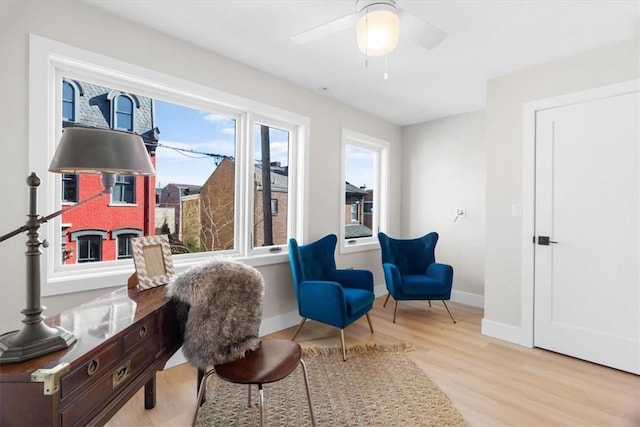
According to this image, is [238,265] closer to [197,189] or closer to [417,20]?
[197,189]

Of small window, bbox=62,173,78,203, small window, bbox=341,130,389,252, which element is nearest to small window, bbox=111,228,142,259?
small window, bbox=62,173,78,203

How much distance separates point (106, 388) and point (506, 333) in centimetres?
314

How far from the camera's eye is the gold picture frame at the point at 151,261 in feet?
5.66

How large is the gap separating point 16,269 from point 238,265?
1.27m

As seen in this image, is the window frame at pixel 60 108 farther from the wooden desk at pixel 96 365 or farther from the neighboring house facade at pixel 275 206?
the wooden desk at pixel 96 365

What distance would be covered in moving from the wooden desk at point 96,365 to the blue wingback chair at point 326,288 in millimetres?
1294

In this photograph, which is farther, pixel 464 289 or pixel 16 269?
pixel 464 289

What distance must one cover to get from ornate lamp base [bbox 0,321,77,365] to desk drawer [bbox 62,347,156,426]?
0.58ft

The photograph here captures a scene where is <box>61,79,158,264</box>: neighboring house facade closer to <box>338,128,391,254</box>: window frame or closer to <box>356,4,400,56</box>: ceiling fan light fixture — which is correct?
<box>356,4,400,56</box>: ceiling fan light fixture

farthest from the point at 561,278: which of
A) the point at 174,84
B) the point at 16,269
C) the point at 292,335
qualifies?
the point at 16,269

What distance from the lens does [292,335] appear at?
120 inches

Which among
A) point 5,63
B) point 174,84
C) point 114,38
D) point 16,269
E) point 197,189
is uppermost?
point 114,38

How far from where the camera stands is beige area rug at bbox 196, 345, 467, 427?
Answer: 1.85 m

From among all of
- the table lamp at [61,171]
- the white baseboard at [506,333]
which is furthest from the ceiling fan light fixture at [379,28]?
the white baseboard at [506,333]
